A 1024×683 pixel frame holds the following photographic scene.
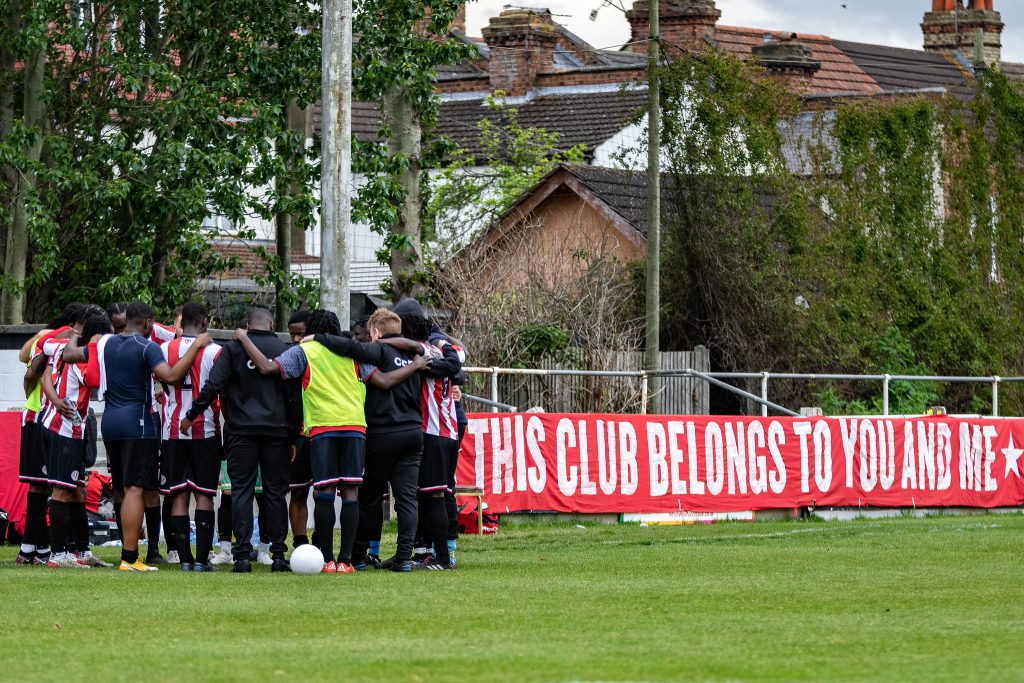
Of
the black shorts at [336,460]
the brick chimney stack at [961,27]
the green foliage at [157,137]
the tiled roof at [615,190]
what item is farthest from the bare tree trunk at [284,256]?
the brick chimney stack at [961,27]

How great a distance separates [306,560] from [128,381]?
6.65ft

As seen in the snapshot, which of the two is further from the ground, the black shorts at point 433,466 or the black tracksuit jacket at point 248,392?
the black tracksuit jacket at point 248,392

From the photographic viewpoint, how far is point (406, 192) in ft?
87.0

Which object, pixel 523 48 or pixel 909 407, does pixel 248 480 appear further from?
pixel 523 48

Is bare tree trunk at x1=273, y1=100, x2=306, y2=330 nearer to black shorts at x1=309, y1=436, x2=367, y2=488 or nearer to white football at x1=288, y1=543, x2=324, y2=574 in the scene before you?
black shorts at x1=309, y1=436, x2=367, y2=488

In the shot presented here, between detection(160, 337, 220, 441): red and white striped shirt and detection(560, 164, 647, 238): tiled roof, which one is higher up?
detection(560, 164, 647, 238): tiled roof

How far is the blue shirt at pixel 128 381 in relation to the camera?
13867 mm

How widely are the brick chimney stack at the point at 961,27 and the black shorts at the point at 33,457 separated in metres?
60.0

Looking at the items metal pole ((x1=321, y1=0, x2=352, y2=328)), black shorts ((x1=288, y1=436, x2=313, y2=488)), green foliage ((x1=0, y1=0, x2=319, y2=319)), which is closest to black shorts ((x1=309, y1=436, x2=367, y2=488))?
black shorts ((x1=288, y1=436, x2=313, y2=488))

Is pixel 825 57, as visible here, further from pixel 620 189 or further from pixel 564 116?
pixel 620 189

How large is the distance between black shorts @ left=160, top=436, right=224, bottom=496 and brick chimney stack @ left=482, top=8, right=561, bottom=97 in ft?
132

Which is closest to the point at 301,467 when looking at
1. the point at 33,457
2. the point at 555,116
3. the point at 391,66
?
the point at 33,457

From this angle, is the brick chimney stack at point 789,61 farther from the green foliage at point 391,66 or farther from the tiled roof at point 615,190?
the green foliage at point 391,66

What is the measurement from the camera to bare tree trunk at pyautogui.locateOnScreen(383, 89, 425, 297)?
2612cm
